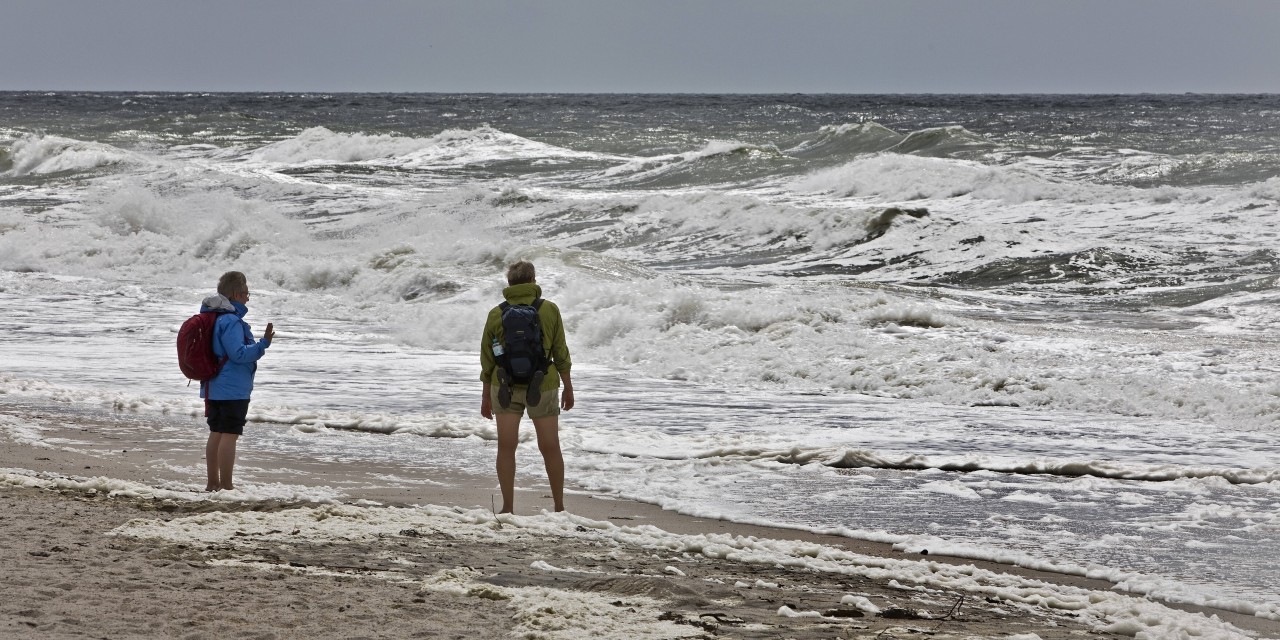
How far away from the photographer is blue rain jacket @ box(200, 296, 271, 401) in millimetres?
6238

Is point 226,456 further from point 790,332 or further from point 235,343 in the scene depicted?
point 790,332

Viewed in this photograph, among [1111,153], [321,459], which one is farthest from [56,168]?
[321,459]

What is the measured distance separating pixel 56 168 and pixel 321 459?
109ft

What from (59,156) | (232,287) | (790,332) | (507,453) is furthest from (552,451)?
(59,156)

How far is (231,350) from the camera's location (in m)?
6.25

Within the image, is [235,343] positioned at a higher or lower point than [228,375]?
higher

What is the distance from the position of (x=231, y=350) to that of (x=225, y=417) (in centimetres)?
38

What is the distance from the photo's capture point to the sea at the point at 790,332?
23.2ft

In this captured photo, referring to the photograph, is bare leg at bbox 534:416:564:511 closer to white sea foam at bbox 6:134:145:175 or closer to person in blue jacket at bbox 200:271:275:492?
person in blue jacket at bbox 200:271:275:492

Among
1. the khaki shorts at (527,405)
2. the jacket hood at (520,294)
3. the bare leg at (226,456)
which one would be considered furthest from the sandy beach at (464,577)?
the jacket hood at (520,294)

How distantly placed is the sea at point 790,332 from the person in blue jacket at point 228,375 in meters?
0.81

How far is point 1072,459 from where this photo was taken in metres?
7.86

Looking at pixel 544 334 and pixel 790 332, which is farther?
pixel 790 332

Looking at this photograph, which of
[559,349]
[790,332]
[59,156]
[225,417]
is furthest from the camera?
[59,156]
